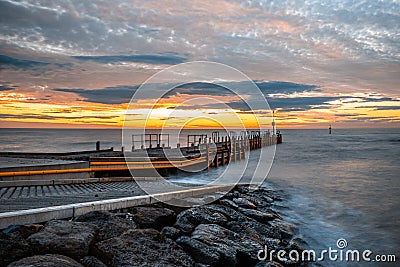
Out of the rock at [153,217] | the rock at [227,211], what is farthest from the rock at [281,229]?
the rock at [153,217]

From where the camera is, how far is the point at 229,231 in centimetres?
577

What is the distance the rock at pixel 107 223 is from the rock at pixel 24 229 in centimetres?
66

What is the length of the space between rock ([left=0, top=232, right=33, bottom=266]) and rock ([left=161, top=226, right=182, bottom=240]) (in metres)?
1.96

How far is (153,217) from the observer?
18.7ft

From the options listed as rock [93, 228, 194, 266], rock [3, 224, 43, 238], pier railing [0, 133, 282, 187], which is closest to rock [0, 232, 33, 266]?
rock [3, 224, 43, 238]

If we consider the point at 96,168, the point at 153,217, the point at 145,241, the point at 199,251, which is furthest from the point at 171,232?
the point at 96,168

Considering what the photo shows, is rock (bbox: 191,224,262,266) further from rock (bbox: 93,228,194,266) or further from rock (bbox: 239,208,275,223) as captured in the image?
rock (bbox: 239,208,275,223)

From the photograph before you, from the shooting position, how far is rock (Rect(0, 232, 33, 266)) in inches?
143

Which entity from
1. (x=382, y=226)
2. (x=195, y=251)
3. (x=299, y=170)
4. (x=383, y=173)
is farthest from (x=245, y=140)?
(x=195, y=251)

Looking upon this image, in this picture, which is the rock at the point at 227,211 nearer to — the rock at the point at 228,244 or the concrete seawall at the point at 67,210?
the concrete seawall at the point at 67,210

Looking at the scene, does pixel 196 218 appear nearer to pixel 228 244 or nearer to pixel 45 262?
pixel 228 244

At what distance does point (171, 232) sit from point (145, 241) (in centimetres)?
80

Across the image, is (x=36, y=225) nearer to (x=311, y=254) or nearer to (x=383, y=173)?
(x=311, y=254)

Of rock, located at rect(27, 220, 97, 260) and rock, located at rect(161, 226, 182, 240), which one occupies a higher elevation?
rock, located at rect(27, 220, 97, 260)
